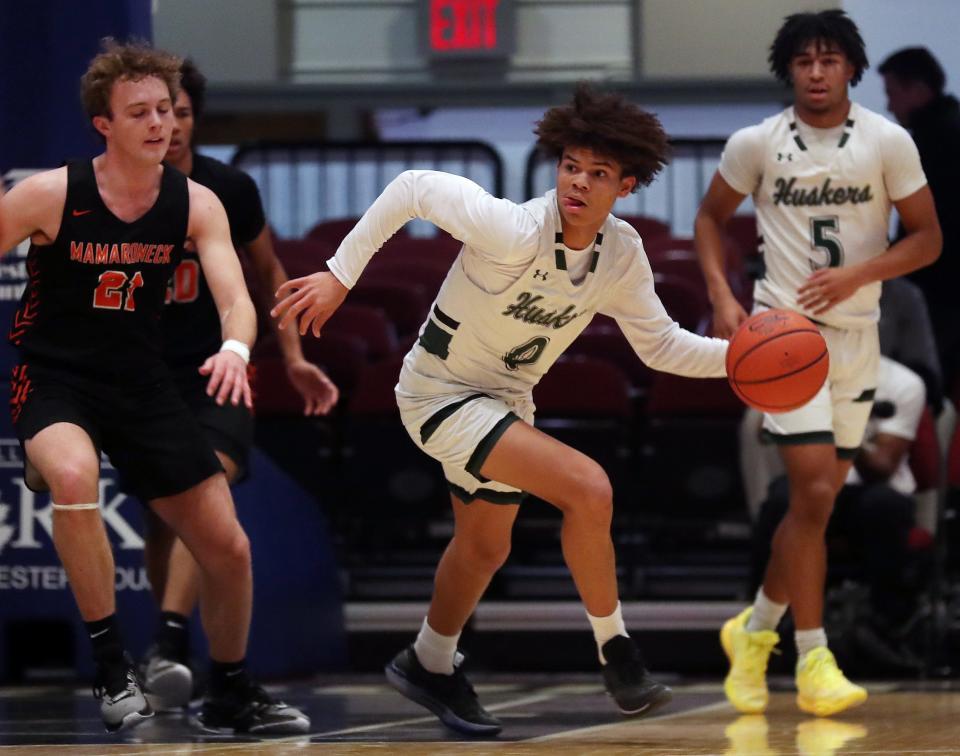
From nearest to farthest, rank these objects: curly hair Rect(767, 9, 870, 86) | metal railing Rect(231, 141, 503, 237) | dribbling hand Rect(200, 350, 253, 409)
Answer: dribbling hand Rect(200, 350, 253, 409)
curly hair Rect(767, 9, 870, 86)
metal railing Rect(231, 141, 503, 237)

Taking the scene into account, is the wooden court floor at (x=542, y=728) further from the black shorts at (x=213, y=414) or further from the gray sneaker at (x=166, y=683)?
the black shorts at (x=213, y=414)

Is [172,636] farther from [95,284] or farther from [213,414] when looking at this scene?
[95,284]

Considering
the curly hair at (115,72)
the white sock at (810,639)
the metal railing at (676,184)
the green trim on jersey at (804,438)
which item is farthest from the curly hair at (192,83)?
the metal railing at (676,184)

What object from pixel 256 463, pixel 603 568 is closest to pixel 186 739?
pixel 603 568

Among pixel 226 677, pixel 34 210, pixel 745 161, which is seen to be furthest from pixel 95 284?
pixel 745 161

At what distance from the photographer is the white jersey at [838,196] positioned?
557 centimetres

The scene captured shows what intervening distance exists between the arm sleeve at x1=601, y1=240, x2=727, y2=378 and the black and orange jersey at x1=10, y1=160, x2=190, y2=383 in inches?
48.1

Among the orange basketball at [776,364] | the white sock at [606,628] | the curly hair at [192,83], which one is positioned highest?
the curly hair at [192,83]

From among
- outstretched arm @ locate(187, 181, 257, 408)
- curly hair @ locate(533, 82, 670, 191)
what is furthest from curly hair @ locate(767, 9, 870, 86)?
outstretched arm @ locate(187, 181, 257, 408)

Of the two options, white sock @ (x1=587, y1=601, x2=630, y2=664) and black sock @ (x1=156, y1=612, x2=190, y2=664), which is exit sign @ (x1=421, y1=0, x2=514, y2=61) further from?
white sock @ (x1=587, y1=601, x2=630, y2=664)

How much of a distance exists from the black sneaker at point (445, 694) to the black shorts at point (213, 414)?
0.90 m

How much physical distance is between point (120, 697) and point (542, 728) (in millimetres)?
1210

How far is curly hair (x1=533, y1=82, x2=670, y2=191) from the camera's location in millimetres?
4641

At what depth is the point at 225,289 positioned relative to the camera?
4738 mm
